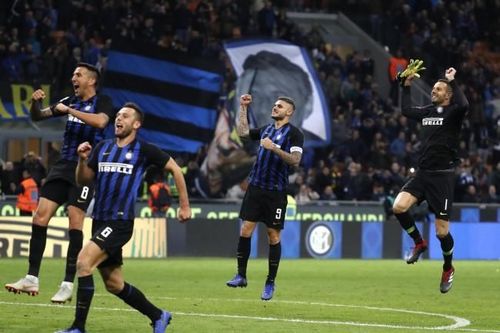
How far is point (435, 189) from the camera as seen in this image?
16.2 metres

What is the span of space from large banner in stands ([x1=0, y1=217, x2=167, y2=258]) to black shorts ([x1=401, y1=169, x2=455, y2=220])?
37.2ft

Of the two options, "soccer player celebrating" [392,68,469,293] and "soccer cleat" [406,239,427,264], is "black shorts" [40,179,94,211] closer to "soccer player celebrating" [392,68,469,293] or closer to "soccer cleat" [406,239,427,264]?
"soccer player celebrating" [392,68,469,293]

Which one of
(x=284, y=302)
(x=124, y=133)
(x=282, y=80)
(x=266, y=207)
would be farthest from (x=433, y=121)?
(x=282, y=80)

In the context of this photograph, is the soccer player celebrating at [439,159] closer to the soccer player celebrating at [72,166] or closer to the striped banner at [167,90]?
the soccer player celebrating at [72,166]

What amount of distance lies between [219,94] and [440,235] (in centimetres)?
1579

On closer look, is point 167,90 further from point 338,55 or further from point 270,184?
point 270,184

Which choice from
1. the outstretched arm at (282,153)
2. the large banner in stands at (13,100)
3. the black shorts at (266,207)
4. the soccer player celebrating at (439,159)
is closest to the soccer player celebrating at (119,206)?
the outstretched arm at (282,153)

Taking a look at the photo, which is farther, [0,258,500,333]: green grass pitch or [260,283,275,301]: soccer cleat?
[260,283,275,301]: soccer cleat

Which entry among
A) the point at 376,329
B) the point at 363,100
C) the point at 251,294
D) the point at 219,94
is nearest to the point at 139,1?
the point at 219,94

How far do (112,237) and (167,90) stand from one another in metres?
20.2

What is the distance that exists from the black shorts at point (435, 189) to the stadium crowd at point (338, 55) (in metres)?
12.9

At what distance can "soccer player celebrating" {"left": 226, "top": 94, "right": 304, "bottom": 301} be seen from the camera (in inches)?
621

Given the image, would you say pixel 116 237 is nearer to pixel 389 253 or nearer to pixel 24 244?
pixel 24 244

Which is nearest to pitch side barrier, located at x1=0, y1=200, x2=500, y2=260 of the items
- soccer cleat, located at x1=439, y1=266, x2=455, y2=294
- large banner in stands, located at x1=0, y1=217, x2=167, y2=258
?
large banner in stands, located at x1=0, y1=217, x2=167, y2=258
